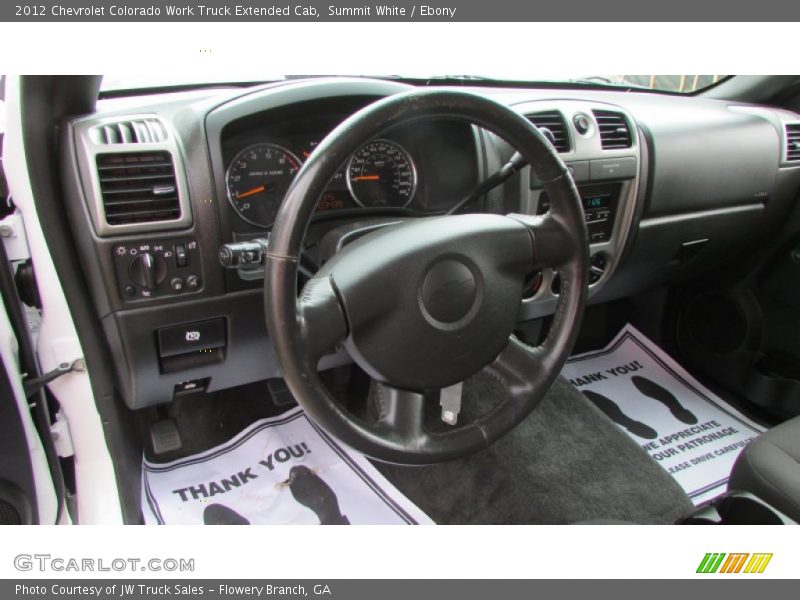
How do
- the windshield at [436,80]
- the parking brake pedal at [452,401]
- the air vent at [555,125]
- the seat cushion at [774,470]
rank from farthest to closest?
the air vent at [555,125]
the windshield at [436,80]
the seat cushion at [774,470]
the parking brake pedal at [452,401]

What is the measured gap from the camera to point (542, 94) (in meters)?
1.57

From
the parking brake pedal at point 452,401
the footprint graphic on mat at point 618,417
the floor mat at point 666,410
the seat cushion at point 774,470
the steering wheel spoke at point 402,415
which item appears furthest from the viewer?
the footprint graphic on mat at point 618,417

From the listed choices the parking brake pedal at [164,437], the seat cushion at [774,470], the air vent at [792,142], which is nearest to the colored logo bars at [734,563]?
the seat cushion at [774,470]

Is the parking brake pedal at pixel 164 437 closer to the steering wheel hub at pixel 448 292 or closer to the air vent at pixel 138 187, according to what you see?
the air vent at pixel 138 187

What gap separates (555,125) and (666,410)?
1045 mm

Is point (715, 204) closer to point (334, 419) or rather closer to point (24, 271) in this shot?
point (334, 419)

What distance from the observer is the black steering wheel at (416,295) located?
0.74 metres

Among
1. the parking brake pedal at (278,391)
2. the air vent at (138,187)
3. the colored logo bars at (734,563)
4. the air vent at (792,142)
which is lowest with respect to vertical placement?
the parking brake pedal at (278,391)

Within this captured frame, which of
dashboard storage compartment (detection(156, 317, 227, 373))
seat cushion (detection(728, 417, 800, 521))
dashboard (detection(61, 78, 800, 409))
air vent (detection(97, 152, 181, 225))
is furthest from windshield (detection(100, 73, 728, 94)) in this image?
seat cushion (detection(728, 417, 800, 521))

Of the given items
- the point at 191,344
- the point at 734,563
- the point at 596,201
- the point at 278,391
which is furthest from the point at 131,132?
the point at 734,563

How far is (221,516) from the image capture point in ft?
4.81

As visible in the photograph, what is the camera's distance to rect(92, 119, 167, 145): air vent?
101cm

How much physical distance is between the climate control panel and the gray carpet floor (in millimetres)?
753
